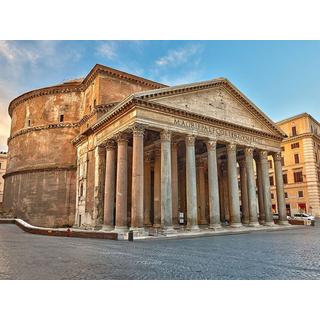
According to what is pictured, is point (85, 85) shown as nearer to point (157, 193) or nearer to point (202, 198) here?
point (157, 193)

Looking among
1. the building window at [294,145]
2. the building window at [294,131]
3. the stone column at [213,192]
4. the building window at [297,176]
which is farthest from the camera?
the building window at [294,131]

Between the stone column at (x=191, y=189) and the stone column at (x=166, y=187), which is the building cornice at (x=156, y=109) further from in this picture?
the stone column at (x=191, y=189)

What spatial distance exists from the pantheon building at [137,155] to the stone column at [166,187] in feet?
0.18

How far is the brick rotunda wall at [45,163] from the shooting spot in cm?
2628

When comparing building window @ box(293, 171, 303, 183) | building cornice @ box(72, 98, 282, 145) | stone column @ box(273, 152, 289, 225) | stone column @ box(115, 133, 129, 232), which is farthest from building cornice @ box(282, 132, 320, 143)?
stone column @ box(115, 133, 129, 232)

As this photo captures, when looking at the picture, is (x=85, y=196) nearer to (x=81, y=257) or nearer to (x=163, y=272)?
(x=81, y=257)

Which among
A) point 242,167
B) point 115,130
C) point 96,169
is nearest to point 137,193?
point 115,130

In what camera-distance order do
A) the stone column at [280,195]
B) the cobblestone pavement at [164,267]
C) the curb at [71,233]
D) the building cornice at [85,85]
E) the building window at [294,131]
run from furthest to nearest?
1. the building window at [294,131]
2. the building cornice at [85,85]
3. the stone column at [280,195]
4. the curb at [71,233]
5. the cobblestone pavement at [164,267]

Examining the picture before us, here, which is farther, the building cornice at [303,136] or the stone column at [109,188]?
the building cornice at [303,136]

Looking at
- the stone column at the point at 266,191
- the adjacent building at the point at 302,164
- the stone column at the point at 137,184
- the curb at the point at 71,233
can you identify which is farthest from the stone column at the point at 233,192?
the adjacent building at the point at 302,164

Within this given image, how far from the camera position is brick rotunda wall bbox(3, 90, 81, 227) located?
86.2 ft

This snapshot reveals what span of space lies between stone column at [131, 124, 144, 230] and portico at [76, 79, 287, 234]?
0.05m

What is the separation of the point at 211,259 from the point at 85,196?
16326mm

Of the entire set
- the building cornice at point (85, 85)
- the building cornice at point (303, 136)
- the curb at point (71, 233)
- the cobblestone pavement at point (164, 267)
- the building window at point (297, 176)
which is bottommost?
the cobblestone pavement at point (164, 267)
